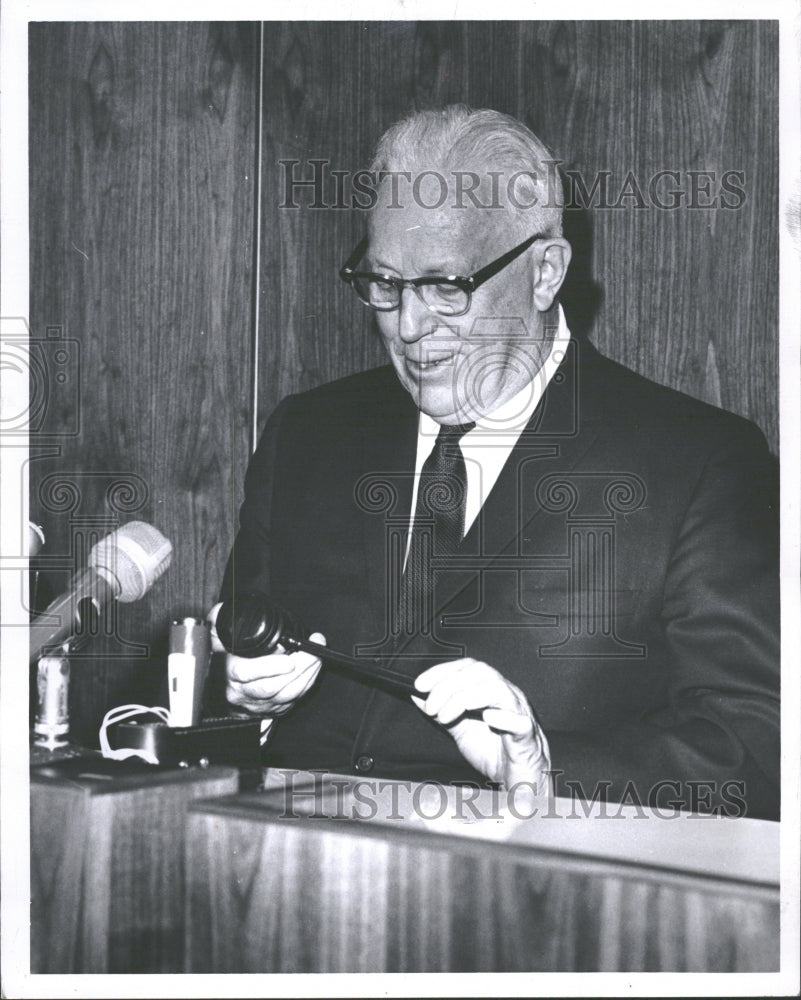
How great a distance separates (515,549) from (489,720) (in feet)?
1.05

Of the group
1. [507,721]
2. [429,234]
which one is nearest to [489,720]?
[507,721]

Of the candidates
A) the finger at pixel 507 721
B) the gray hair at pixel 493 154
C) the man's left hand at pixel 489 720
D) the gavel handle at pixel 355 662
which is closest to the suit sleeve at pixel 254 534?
the gavel handle at pixel 355 662

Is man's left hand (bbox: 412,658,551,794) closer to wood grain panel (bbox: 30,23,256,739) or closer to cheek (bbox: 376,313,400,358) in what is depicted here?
wood grain panel (bbox: 30,23,256,739)

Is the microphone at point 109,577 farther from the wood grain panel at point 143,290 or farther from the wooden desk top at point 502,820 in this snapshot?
the wooden desk top at point 502,820

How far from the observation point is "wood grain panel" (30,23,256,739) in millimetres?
2248

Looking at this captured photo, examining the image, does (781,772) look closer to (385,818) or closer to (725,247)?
(385,818)

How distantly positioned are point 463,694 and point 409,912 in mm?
382

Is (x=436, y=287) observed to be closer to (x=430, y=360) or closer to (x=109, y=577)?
(x=430, y=360)

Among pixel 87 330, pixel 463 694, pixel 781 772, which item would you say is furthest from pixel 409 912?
pixel 87 330

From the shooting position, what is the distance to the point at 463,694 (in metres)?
2.09

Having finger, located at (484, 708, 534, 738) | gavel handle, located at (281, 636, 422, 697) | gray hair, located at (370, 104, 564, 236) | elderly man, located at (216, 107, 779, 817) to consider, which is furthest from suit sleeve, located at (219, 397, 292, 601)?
gray hair, located at (370, 104, 564, 236)

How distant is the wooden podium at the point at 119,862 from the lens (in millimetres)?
2035

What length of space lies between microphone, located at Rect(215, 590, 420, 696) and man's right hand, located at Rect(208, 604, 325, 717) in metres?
0.02

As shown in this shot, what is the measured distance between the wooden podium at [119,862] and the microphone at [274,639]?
24 cm
